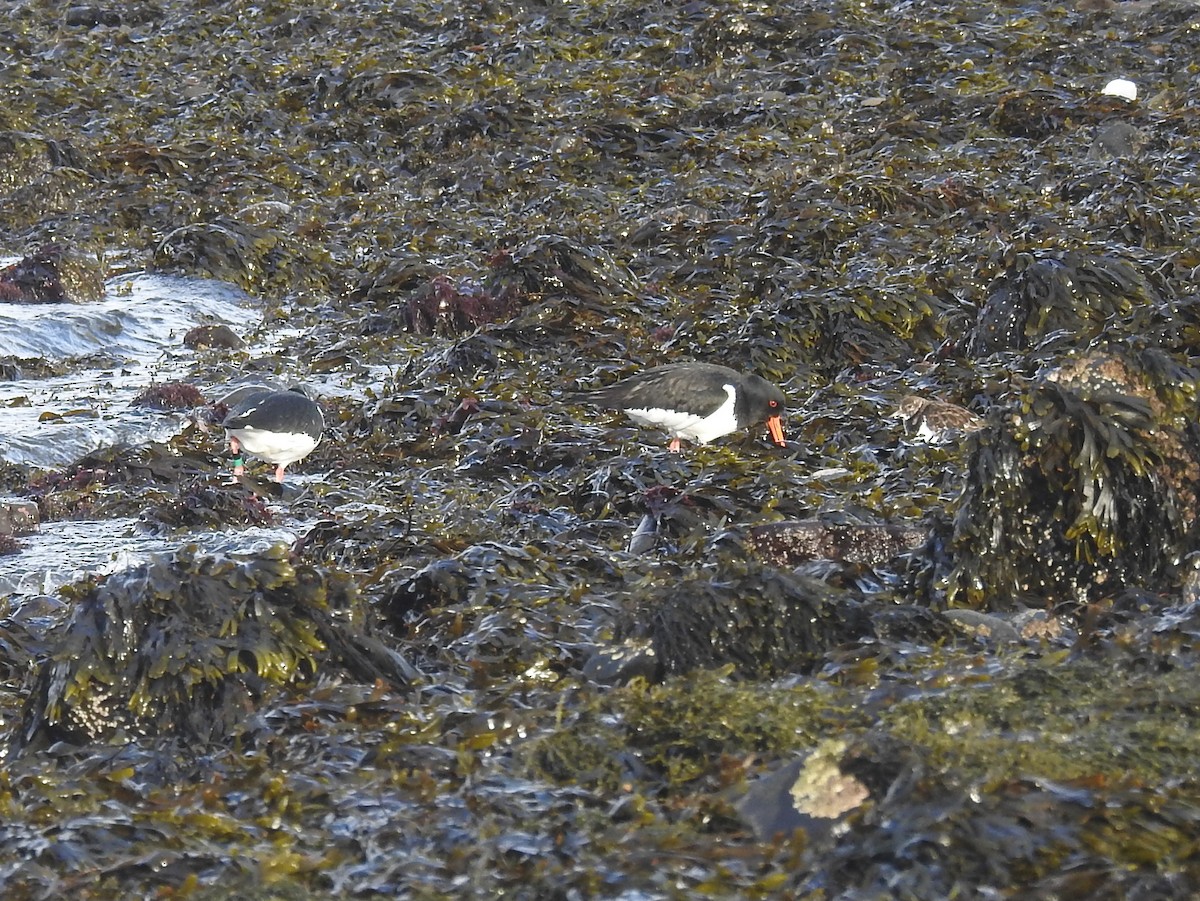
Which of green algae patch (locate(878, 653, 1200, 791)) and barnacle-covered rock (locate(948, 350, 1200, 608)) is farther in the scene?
barnacle-covered rock (locate(948, 350, 1200, 608))

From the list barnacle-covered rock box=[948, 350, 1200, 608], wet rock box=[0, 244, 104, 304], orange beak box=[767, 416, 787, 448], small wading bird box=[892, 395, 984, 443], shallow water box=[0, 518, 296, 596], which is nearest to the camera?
barnacle-covered rock box=[948, 350, 1200, 608]

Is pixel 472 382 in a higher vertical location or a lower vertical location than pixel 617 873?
lower

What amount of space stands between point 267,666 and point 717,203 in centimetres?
886

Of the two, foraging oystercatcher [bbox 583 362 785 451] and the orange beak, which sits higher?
foraging oystercatcher [bbox 583 362 785 451]

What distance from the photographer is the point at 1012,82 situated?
1573 centimetres

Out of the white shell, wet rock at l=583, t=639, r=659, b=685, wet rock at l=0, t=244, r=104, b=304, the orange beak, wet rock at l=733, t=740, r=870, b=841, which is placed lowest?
wet rock at l=0, t=244, r=104, b=304

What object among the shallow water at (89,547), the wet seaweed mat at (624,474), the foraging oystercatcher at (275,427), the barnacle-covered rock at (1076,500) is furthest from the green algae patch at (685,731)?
the foraging oystercatcher at (275,427)

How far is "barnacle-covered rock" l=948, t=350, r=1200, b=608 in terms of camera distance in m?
6.08

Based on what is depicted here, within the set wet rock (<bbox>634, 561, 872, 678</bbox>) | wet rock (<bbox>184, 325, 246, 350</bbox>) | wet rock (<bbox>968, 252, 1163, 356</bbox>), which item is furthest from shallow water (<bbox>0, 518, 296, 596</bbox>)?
wet rock (<bbox>968, 252, 1163, 356</bbox>)

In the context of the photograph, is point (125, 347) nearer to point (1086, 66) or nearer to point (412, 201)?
point (412, 201)

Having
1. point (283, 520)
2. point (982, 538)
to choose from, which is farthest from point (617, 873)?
point (283, 520)

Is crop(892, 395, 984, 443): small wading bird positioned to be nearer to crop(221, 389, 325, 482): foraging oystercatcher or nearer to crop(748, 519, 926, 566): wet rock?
crop(748, 519, 926, 566): wet rock

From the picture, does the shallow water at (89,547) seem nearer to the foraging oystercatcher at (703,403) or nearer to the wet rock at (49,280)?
the foraging oystercatcher at (703,403)

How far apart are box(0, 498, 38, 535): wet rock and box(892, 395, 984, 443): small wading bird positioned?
4650 millimetres
